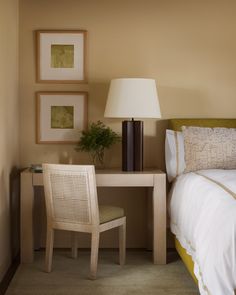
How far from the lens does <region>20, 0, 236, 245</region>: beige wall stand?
444 cm

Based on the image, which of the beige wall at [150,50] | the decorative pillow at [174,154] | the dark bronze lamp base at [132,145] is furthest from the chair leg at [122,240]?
the beige wall at [150,50]

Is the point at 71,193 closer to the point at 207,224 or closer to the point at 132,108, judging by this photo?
the point at 132,108

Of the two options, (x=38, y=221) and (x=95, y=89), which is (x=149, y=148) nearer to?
(x=95, y=89)

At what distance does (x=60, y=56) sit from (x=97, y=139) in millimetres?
772

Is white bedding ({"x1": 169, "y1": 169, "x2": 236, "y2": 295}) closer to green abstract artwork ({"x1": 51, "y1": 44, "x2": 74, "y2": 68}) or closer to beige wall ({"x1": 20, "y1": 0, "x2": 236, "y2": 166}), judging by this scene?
beige wall ({"x1": 20, "y1": 0, "x2": 236, "y2": 166})

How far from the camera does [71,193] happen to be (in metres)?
3.71

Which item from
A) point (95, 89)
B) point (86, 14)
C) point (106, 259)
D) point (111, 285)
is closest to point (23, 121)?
point (95, 89)

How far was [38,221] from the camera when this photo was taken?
452cm

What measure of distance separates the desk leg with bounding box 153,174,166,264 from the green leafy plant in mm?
555

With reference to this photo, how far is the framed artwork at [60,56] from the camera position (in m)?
4.43

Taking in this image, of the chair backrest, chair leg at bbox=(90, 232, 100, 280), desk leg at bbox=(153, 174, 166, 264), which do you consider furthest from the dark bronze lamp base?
chair leg at bbox=(90, 232, 100, 280)

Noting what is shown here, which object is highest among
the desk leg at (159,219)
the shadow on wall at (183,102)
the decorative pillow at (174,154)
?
the shadow on wall at (183,102)

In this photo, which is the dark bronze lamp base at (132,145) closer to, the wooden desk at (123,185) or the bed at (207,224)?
the wooden desk at (123,185)

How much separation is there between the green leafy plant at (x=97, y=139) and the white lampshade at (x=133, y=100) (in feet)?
0.81
